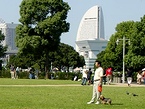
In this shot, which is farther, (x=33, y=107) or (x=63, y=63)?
(x=63, y=63)

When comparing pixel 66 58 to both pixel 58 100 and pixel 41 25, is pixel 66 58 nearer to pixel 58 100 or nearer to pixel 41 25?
pixel 41 25

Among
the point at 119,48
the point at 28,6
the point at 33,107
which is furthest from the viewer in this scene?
the point at 119,48

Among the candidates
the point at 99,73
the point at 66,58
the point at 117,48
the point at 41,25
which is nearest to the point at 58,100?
the point at 99,73

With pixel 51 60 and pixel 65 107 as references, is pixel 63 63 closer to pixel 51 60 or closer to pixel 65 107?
pixel 51 60

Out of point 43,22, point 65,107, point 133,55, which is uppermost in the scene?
point 43,22


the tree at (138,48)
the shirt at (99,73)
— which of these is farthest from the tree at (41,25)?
the shirt at (99,73)

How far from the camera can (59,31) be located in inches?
2884

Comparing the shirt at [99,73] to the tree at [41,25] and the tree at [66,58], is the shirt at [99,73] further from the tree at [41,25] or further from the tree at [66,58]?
the tree at [66,58]

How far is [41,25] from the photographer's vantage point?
72062 millimetres

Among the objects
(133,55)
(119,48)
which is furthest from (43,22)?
(119,48)

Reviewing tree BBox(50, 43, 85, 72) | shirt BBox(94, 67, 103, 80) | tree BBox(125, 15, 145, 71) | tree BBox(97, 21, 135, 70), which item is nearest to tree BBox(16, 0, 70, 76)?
tree BBox(125, 15, 145, 71)

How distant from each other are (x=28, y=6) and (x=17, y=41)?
18.5ft

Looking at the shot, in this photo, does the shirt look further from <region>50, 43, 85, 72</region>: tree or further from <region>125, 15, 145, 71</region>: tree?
<region>50, 43, 85, 72</region>: tree

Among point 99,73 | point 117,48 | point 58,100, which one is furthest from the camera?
point 117,48
